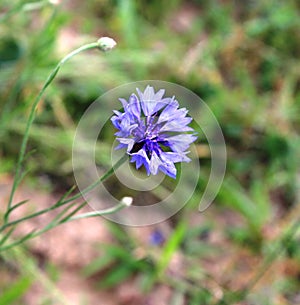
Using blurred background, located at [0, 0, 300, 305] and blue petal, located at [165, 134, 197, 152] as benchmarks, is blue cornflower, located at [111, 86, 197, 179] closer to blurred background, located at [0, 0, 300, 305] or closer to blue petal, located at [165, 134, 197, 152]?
blue petal, located at [165, 134, 197, 152]

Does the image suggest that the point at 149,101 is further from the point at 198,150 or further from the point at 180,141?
the point at 198,150

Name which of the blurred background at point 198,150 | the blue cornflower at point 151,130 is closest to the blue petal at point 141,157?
the blue cornflower at point 151,130

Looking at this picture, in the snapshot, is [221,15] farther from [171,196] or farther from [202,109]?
[171,196]

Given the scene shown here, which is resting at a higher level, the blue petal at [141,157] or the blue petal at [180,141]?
the blue petal at [180,141]

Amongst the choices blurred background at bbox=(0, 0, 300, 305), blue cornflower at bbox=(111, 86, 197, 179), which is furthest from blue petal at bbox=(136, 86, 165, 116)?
blurred background at bbox=(0, 0, 300, 305)

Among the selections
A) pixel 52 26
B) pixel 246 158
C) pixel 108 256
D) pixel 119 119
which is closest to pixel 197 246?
pixel 108 256

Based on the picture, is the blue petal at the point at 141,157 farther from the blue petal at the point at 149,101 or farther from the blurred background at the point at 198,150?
the blurred background at the point at 198,150
